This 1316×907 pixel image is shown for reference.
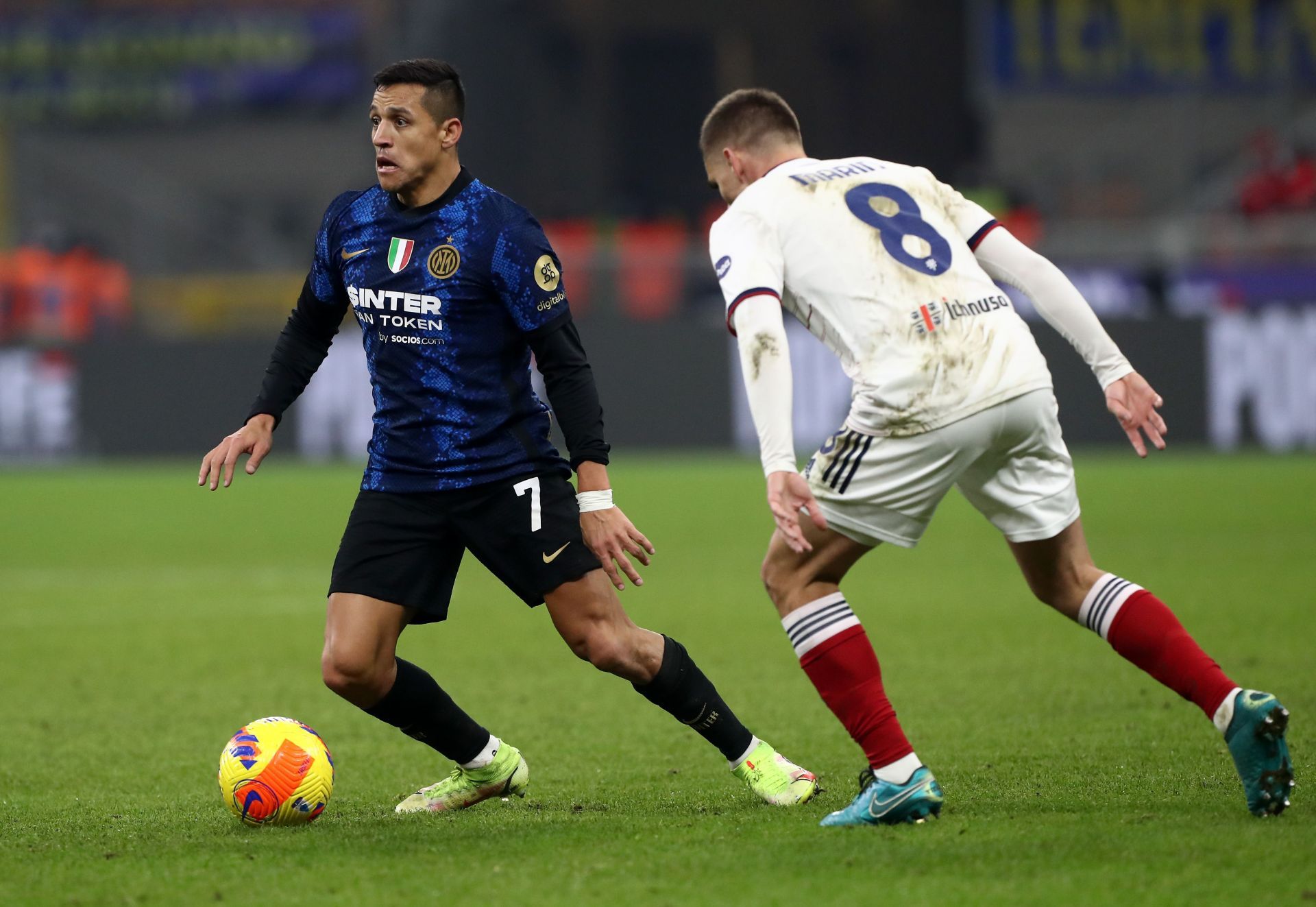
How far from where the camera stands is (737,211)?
448cm

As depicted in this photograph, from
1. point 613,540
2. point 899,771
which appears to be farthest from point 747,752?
point 613,540

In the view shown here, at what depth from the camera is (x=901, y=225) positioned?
14.8 ft

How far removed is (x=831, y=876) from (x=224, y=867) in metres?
1.41

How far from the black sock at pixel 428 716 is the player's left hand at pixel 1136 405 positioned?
1910mm

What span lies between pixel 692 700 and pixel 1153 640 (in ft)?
3.93

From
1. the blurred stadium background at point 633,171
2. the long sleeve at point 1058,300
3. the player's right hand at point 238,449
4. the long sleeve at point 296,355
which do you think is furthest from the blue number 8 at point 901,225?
the blurred stadium background at point 633,171

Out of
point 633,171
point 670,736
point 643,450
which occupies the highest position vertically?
point 633,171

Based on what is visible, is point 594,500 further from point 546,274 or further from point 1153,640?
point 1153,640

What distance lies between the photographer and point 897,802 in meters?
4.34

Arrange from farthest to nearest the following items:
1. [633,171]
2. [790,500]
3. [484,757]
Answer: [633,171], [484,757], [790,500]

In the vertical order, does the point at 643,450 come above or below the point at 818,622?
below

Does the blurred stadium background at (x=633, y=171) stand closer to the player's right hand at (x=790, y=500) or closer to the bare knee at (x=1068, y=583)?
the bare knee at (x=1068, y=583)

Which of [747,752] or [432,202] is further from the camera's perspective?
[747,752]

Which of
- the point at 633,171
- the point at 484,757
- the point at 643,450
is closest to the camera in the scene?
the point at 484,757
